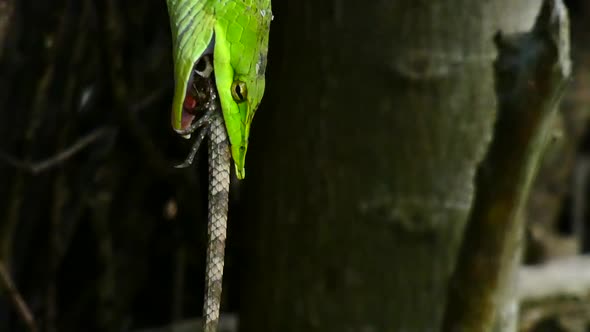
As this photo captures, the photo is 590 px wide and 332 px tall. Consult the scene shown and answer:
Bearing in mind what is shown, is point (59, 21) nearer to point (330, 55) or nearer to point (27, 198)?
point (27, 198)

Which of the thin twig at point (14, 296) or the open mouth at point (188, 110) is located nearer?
the open mouth at point (188, 110)

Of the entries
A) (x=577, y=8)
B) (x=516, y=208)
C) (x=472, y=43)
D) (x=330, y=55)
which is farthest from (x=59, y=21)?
(x=577, y=8)

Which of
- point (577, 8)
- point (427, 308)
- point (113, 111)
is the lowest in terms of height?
point (427, 308)

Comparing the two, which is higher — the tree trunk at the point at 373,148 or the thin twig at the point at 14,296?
the tree trunk at the point at 373,148

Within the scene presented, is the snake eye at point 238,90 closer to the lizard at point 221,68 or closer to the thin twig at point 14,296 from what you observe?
the lizard at point 221,68

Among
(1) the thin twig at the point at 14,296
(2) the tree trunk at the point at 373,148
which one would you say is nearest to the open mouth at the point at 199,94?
(2) the tree trunk at the point at 373,148

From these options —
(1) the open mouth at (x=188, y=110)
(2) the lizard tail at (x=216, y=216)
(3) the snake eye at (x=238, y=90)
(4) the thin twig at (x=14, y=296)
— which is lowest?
(4) the thin twig at (x=14, y=296)

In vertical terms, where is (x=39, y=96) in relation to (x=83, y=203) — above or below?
above

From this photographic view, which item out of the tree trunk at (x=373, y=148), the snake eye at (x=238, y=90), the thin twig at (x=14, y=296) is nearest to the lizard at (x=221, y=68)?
the snake eye at (x=238, y=90)
